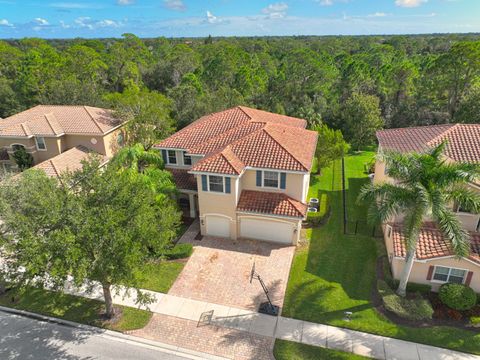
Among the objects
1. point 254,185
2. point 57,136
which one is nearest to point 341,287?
point 254,185

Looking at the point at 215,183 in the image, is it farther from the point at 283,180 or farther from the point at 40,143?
the point at 40,143

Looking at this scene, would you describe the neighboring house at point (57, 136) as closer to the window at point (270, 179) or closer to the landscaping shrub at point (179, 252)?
the landscaping shrub at point (179, 252)

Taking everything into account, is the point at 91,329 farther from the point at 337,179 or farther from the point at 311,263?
the point at 337,179

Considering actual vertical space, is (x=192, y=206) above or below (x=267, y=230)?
above

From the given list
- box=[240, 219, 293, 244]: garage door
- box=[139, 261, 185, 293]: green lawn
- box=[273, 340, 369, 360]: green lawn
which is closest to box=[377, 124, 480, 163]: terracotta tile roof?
box=[240, 219, 293, 244]: garage door

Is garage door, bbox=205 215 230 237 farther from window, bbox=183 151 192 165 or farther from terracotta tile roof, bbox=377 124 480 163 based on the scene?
terracotta tile roof, bbox=377 124 480 163

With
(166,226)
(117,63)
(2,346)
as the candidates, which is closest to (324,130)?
(166,226)

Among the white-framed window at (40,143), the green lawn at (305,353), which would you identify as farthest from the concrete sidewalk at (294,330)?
the white-framed window at (40,143)
